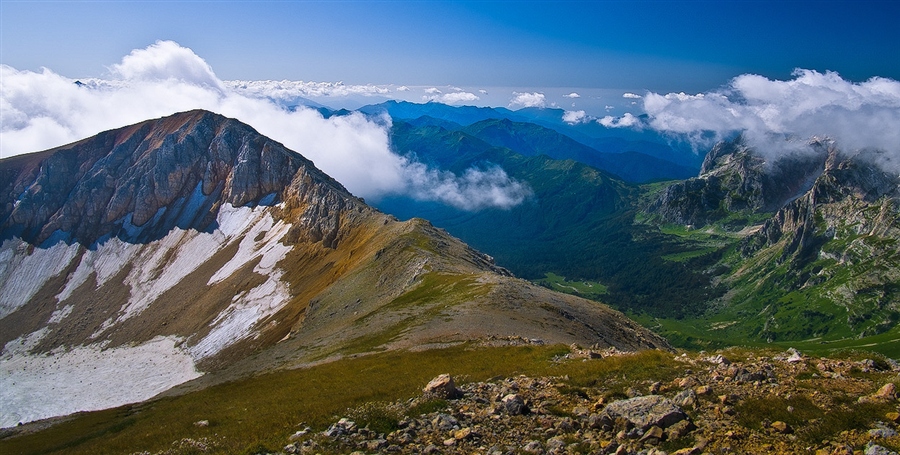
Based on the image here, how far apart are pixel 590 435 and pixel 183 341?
468 feet

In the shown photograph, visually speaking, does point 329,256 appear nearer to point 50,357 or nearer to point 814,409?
point 50,357

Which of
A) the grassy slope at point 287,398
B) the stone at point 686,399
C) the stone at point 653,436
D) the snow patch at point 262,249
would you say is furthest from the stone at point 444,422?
the snow patch at point 262,249

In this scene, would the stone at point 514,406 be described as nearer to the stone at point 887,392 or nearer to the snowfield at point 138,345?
the stone at point 887,392

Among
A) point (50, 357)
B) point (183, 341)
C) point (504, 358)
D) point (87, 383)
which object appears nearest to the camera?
point (504, 358)

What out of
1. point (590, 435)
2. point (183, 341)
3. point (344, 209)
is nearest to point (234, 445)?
point (590, 435)

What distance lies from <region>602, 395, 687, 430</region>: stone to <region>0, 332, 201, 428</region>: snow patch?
114 metres

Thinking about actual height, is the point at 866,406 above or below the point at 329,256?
above

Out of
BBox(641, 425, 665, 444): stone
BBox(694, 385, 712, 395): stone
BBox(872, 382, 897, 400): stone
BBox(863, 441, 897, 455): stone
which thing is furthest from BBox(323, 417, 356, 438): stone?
BBox(872, 382, 897, 400): stone

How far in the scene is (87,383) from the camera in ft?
401

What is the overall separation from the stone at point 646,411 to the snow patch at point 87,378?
375 ft

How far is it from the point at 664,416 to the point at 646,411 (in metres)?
1.18

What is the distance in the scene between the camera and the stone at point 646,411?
→ 2033 centimetres

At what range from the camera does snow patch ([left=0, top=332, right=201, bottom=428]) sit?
359 feet

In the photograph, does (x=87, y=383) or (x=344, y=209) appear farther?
(x=344, y=209)
